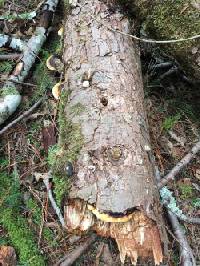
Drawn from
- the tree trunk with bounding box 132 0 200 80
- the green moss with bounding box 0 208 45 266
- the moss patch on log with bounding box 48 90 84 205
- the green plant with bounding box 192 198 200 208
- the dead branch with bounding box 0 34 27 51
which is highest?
the tree trunk with bounding box 132 0 200 80

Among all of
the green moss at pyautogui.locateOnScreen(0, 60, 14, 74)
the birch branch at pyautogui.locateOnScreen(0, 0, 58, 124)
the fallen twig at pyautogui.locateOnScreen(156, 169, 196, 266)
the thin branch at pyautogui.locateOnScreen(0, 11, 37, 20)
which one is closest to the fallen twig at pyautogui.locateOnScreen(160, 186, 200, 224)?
the fallen twig at pyautogui.locateOnScreen(156, 169, 196, 266)

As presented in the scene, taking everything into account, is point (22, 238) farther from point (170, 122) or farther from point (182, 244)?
point (170, 122)

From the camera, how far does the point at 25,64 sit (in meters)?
4.41

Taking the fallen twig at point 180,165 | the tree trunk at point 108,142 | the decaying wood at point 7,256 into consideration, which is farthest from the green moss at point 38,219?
the fallen twig at point 180,165

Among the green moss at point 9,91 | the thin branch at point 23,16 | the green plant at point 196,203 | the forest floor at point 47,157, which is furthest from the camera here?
the thin branch at point 23,16

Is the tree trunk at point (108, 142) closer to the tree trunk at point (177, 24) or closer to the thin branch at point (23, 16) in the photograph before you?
the tree trunk at point (177, 24)

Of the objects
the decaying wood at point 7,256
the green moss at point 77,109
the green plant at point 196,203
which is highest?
the green moss at point 77,109

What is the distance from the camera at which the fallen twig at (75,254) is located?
3.16m

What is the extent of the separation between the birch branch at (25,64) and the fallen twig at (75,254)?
150cm

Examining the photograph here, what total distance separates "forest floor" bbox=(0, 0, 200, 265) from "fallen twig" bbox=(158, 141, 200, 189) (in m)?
0.12

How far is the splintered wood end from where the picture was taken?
271 centimetres

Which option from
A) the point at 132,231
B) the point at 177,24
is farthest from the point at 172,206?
the point at 177,24

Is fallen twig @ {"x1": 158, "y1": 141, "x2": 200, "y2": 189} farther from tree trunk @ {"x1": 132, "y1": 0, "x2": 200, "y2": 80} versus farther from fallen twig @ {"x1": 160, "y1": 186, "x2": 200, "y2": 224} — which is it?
tree trunk @ {"x1": 132, "y1": 0, "x2": 200, "y2": 80}

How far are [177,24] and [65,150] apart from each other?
158 cm
